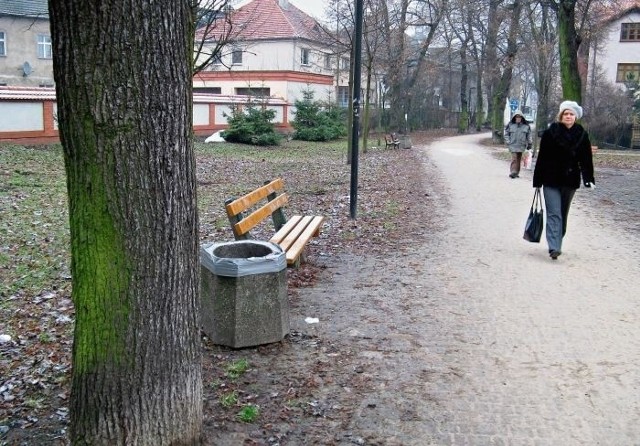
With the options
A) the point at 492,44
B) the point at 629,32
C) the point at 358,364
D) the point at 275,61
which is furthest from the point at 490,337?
the point at 629,32

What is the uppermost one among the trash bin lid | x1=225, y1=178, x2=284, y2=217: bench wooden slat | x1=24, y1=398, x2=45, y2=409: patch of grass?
x1=225, y1=178, x2=284, y2=217: bench wooden slat

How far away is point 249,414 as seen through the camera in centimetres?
398

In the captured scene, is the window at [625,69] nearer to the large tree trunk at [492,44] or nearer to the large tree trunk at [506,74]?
the large tree trunk at [492,44]

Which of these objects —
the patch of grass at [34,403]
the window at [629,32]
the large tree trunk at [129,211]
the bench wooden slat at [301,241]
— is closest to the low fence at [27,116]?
the bench wooden slat at [301,241]

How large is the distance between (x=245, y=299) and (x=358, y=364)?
2.95ft

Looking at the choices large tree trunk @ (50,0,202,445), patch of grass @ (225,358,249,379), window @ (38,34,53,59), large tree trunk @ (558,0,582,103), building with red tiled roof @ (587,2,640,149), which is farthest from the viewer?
building with red tiled roof @ (587,2,640,149)

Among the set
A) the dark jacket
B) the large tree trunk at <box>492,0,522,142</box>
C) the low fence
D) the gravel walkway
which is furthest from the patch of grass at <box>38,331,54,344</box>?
the large tree trunk at <box>492,0,522,142</box>

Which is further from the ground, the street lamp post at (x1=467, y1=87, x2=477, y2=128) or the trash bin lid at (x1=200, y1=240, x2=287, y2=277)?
the street lamp post at (x1=467, y1=87, x2=477, y2=128)

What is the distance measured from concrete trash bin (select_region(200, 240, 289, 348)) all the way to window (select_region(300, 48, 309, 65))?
47081mm

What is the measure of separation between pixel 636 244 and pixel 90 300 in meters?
7.75

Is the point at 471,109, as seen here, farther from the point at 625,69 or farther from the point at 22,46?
the point at 22,46

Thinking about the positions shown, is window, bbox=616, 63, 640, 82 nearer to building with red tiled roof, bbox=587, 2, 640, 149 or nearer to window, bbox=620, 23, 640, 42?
building with red tiled roof, bbox=587, 2, 640, 149

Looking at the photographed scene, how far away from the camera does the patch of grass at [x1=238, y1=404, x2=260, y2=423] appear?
3946 millimetres

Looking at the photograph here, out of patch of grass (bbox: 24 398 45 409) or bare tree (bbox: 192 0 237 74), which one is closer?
patch of grass (bbox: 24 398 45 409)
